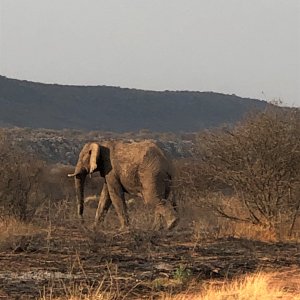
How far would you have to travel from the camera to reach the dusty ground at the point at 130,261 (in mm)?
10828

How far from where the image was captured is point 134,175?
1905 cm

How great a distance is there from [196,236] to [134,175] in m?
3.21

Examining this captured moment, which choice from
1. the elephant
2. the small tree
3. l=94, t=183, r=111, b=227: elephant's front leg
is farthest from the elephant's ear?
the small tree

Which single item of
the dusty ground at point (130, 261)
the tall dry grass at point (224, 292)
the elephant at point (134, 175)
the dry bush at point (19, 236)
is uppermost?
the elephant at point (134, 175)

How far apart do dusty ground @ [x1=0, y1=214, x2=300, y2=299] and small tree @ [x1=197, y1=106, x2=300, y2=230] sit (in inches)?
43.7

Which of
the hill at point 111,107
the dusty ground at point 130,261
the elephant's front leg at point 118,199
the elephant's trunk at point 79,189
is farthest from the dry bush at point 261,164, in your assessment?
the hill at point 111,107

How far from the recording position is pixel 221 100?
12938cm

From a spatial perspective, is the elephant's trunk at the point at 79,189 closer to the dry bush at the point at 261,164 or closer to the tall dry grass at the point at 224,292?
the dry bush at the point at 261,164

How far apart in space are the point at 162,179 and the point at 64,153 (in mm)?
40766


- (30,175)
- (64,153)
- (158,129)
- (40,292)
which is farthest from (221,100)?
(40,292)

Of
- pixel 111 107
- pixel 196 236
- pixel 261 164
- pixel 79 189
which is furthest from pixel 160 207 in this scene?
pixel 111 107

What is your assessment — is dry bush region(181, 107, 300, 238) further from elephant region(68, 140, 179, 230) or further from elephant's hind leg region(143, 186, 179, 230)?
elephant region(68, 140, 179, 230)

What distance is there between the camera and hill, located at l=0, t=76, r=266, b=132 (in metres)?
107

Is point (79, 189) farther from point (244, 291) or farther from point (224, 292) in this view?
point (244, 291)
